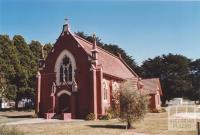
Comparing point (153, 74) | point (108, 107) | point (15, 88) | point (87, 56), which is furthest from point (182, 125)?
point (153, 74)

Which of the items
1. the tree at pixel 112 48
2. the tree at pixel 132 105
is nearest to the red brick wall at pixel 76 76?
the tree at pixel 132 105

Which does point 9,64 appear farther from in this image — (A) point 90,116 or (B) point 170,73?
(B) point 170,73

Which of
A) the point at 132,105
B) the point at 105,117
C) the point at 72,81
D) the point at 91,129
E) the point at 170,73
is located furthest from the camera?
the point at 170,73

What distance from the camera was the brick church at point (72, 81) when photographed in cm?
3778

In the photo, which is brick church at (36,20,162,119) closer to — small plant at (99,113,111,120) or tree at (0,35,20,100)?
small plant at (99,113,111,120)

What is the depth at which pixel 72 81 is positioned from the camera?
130ft

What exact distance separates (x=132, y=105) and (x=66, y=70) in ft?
57.8

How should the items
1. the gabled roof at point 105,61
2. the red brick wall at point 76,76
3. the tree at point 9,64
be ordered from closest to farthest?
1. the red brick wall at point 76,76
2. the gabled roof at point 105,61
3. the tree at point 9,64

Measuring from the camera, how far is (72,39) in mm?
41156

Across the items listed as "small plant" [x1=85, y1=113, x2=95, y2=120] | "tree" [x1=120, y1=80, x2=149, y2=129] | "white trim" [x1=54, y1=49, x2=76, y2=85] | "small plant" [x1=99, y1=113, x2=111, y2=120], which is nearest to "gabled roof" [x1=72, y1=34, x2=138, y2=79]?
"white trim" [x1=54, y1=49, x2=76, y2=85]

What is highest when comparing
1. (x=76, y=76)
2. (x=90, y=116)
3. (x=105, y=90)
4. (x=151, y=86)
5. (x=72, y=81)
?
(x=76, y=76)

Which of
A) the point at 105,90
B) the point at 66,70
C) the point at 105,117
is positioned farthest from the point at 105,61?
the point at 105,117

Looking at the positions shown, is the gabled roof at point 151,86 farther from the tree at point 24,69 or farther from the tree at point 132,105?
the tree at point 132,105

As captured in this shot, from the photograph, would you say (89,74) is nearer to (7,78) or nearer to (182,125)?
(182,125)
